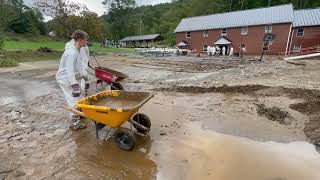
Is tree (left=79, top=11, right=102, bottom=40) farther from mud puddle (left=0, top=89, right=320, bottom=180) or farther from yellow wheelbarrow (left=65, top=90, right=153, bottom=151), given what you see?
yellow wheelbarrow (left=65, top=90, right=153, bottom=151)

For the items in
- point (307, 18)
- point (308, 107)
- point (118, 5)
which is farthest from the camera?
point (118, 5)

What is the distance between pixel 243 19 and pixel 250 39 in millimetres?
3238

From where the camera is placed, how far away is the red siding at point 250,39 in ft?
105

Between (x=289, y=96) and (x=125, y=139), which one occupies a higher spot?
(x=289, y=96)

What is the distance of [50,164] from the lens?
4074 millimetres

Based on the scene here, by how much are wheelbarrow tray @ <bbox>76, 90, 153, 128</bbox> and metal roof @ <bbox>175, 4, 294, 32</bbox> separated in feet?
104

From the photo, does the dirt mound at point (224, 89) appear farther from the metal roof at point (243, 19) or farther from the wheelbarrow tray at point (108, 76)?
the metal roof at point (243, 19)

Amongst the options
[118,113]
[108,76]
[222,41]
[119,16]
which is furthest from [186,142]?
[119,16]

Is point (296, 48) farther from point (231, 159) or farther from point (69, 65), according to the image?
point (69, 65)

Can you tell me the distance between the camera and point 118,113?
13.6ft

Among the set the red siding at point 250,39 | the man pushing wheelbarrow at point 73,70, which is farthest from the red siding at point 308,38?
the man pushing wheelbarrow at point 73,70

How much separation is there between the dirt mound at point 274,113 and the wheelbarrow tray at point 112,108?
9.99 ft

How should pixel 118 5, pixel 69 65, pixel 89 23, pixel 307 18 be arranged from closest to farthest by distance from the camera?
pixel 69 65
pixel 307 18
pixel 89 23
pixel 118 5

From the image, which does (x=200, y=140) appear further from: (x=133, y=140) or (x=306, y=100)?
(x=306, y=100)
